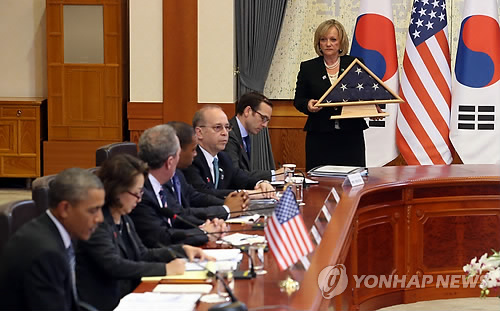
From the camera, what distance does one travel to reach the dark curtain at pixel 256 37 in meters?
7.81

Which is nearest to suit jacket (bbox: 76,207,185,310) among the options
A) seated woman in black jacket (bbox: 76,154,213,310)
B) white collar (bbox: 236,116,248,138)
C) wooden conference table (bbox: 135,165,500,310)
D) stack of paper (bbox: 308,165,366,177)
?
seated woman in black jacket (bbox: 76,154,213,310)

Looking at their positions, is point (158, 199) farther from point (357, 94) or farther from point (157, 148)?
point (357, 94)

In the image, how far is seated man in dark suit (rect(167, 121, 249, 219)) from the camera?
13.2 ft

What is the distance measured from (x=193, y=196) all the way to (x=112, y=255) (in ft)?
5.30

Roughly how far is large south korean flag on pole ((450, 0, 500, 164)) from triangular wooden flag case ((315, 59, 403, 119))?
179cm

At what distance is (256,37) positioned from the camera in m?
7.85

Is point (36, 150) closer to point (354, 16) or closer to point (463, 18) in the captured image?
point (354, 16)

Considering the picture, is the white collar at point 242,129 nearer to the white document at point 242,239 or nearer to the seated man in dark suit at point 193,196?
the seated man in dark suit at point 193,196

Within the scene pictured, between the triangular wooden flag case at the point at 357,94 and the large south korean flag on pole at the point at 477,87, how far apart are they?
70.4 inches

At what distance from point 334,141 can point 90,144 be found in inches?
128

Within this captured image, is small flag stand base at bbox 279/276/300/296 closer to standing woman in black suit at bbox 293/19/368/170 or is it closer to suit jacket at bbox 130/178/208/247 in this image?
suit jacket at bbox 130/178/208/247

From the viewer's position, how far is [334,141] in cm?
605

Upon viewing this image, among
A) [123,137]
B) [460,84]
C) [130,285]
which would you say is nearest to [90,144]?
[123,137]

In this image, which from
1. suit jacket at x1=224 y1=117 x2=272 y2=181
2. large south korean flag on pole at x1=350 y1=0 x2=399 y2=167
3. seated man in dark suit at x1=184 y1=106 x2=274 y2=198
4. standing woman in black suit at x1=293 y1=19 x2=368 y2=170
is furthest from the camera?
large south korean flag on pole at x1=350 y1=0 x2=399 y2=167
